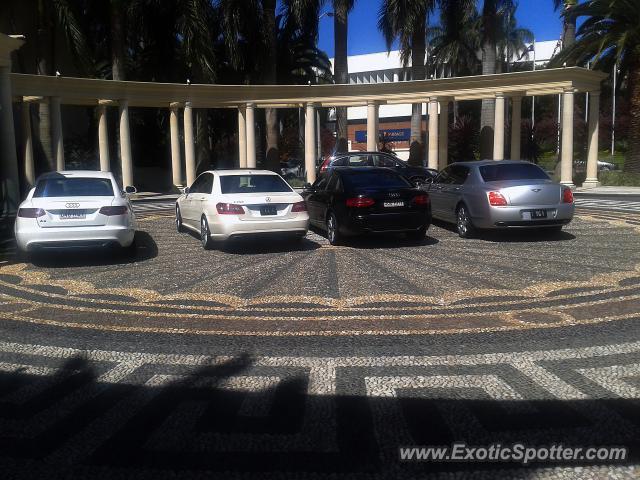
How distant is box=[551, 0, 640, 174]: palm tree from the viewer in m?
27.4

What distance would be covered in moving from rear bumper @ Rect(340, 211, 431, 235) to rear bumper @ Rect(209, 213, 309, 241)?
865 millimetres

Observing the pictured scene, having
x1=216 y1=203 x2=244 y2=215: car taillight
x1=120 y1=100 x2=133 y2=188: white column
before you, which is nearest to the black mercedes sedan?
x1=216 y1=203 x2=244 y2=215: car taillight

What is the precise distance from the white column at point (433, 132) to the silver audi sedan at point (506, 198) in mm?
14722

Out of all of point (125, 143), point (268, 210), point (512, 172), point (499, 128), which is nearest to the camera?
point (268, 210)

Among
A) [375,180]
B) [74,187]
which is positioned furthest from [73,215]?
[375,180]

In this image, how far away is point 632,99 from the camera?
2850 cm

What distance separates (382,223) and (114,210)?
4660 mm

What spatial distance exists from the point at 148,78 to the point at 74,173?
23656 millimetres

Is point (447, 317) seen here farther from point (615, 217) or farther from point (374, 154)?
point (374, 154)

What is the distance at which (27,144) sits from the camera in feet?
84.7

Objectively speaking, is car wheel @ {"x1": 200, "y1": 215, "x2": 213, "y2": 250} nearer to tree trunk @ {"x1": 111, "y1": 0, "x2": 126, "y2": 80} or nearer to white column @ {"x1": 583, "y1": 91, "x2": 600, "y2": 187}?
tree trunk @ {"x1": 111, "y1": 0, "x2": 126, "y2": 80}

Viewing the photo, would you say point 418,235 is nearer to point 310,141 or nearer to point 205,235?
point 205,235

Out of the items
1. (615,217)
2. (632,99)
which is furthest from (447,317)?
(632,99)

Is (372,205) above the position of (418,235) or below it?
above
